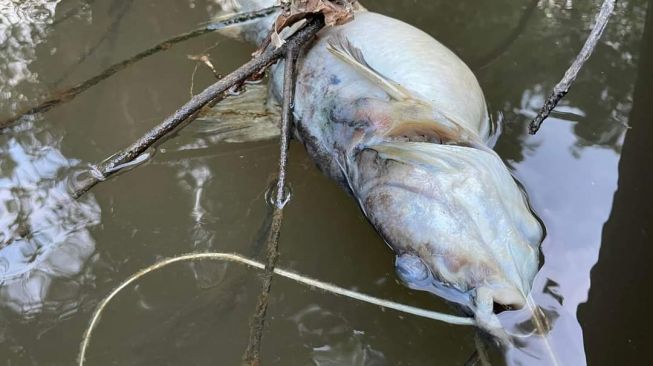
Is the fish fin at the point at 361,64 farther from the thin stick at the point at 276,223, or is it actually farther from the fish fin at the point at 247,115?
the fish fin at the point at 247,115

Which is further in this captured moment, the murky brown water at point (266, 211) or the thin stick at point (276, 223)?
the murky brown water at point (266, 211)

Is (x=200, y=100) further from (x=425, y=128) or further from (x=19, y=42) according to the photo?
(x=19, y=42)

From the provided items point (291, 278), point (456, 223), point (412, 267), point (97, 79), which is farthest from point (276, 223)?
point (97, 79)

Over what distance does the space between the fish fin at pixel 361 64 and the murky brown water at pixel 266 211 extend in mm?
580

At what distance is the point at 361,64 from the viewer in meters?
2.20

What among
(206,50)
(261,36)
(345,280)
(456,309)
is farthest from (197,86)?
(456,309)

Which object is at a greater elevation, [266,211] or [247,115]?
[247,115]

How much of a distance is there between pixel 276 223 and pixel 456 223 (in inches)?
23.9

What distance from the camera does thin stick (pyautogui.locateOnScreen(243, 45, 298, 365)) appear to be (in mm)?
1947

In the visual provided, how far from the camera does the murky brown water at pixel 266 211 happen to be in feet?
7.35

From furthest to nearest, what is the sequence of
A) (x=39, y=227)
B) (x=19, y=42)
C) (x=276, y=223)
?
1. (x=19, y=42)
2. (x=39, y=227)
3. (x=276, y=223)

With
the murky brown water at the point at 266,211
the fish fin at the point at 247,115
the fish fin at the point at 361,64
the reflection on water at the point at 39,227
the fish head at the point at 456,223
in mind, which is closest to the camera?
the fish head at the point at 456,223

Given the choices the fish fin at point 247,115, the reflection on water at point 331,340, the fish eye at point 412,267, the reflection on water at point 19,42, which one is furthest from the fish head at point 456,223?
the reflection on water at point 19,42

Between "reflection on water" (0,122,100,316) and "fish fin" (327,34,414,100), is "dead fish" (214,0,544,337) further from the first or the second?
"reflection on water" (0,122,100,316)
